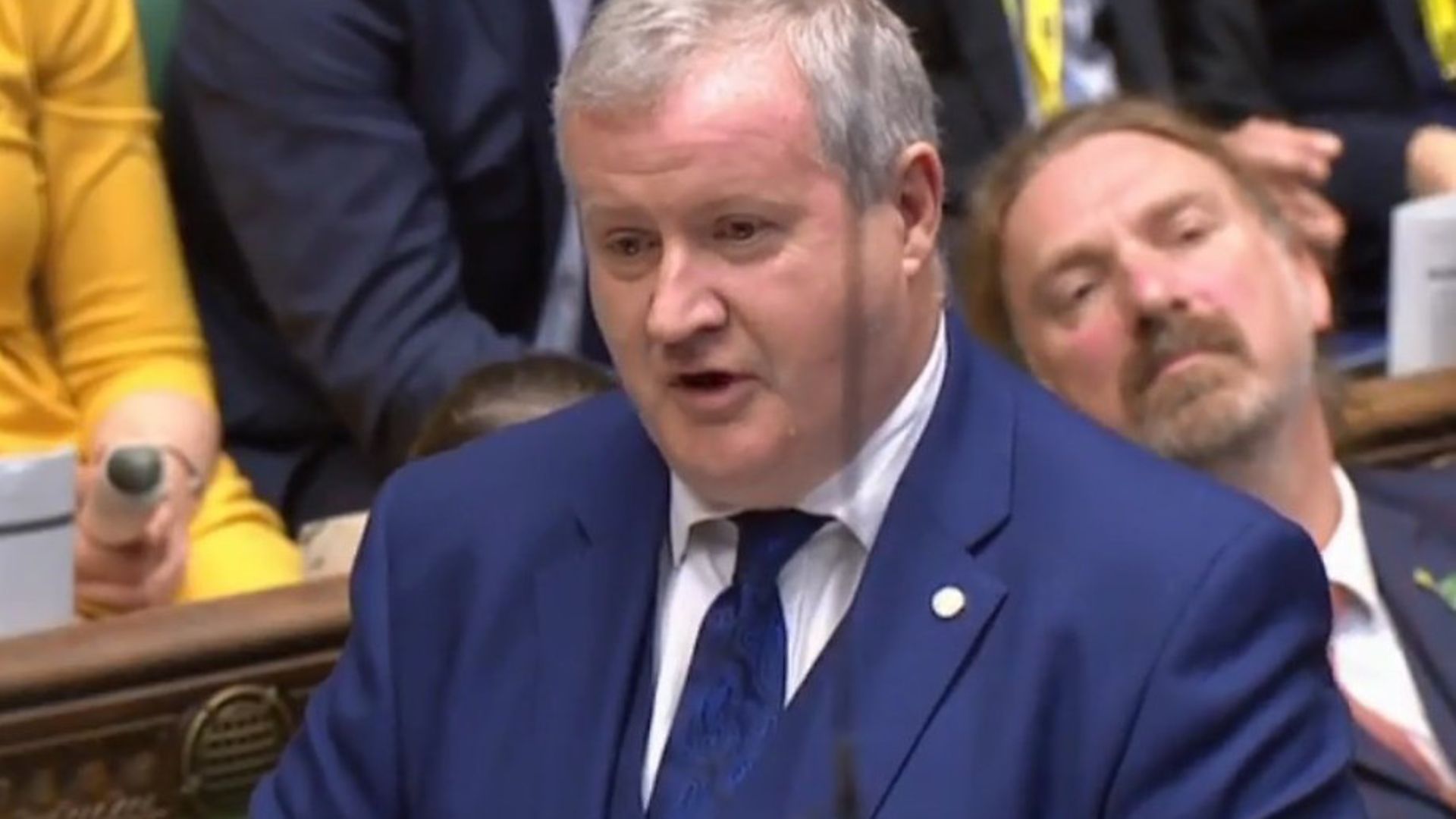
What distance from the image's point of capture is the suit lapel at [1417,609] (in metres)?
1.74

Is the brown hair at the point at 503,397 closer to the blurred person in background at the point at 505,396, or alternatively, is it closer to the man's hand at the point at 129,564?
the blurred person in background at the point at 505,396

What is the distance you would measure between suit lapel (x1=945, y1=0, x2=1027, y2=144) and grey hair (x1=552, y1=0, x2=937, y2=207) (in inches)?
45.9

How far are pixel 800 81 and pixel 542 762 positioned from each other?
329mm

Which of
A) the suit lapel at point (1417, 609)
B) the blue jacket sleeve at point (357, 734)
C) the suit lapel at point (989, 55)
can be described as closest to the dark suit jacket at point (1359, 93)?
the suit lapel at point (989, 55)

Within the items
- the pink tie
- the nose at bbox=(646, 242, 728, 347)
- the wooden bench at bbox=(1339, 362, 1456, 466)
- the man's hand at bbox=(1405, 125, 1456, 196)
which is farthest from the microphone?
the man's hand at bbox=(1405, 125, 1456, 196)

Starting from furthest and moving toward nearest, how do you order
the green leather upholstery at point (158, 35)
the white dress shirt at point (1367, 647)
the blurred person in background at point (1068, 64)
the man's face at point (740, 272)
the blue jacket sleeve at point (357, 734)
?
the blurred person in background at point (1068, 64) < the green leather upholstery at point (158, 35) < the white dress shirt at point (1367, 647) < the blue jacket sleeve at point (357, 734) < the man's face at point (740, 272)

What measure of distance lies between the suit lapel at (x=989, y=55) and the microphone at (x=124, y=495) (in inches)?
33.3

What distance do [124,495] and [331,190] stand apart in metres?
0.47

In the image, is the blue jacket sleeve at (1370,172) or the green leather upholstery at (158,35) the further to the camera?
the blue jacket sleeve at (1370,172)

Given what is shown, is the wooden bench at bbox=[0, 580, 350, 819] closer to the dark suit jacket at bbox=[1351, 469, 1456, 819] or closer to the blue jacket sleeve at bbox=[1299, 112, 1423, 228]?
the dark suit jacket at bbox=[1351, 469, 1456, 819]

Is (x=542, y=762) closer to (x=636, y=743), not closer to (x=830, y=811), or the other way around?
(x=636, y=743)

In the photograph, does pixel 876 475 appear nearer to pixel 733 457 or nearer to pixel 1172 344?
pixel 733 457

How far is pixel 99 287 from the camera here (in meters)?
2.06

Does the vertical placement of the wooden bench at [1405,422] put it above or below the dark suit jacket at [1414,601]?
below
